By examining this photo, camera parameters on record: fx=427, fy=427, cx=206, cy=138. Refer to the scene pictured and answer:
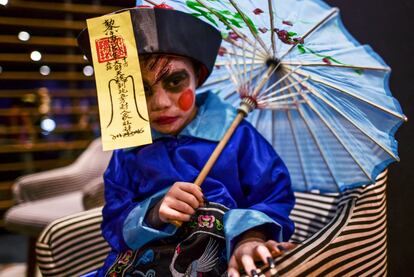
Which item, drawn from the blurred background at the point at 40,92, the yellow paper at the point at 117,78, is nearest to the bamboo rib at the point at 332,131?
the yellow paper at the point at 117,78

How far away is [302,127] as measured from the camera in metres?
1.30

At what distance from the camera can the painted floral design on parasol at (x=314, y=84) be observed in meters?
1.03

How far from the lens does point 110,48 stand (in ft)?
2.89

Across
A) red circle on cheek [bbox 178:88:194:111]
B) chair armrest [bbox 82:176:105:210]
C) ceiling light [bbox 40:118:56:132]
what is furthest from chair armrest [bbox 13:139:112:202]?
red circle on cheek [bbox 178:88:194:111]

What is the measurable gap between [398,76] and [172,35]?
27.3 inches

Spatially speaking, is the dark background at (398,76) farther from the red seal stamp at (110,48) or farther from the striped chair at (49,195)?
the striped chair at (49,195)

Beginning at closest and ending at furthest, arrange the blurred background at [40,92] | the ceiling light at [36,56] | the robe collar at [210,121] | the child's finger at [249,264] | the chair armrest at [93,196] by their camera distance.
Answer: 1. the child's finger at [249,264]
2. the robe collar at [210,121]
3. the chair armrest at [93,196]
4. the blurred background at [40,92]
5. the ceiling light at [36,56]

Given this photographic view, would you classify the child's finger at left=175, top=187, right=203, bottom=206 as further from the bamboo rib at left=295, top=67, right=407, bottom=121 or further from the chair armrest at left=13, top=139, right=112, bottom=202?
the chair armrest at left=13, top=139, right=112, bottom=202

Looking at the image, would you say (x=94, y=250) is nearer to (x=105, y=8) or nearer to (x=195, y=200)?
(x=195, y=200)

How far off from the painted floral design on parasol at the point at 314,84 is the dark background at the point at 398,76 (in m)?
0.19

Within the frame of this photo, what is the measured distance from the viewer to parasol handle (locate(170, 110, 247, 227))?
1.02 m

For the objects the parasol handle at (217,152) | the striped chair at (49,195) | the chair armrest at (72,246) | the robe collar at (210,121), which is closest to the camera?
the parasol handle at (217,152)

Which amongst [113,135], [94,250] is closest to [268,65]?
[113,135]

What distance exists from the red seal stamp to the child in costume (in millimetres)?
96
